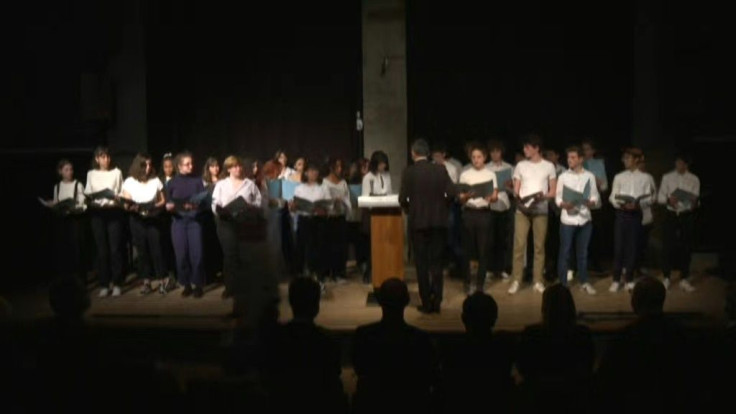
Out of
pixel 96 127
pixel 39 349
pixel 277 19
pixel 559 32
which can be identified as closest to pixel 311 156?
pixel 277 19

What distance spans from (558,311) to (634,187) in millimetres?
5664

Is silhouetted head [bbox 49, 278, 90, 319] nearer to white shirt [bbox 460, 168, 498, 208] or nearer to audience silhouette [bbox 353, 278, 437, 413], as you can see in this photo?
audience silhouette [bbox 353, 278, 437, 413]

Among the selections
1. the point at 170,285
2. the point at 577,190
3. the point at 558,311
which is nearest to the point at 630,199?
the point at 577,190

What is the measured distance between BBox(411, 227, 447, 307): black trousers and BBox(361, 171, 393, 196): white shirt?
1529mm

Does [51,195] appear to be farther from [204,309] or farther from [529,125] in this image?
[529,125]

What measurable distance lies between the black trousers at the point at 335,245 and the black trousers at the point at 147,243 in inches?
76.2

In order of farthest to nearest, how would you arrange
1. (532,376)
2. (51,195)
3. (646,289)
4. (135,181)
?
1. (51,195)
2. (135,181)
3. (646,289)
4. (532,376)

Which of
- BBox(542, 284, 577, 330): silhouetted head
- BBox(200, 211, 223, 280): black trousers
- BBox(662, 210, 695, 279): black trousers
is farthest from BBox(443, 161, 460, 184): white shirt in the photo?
BBox(542, 284, 577, 330): silhouetted head

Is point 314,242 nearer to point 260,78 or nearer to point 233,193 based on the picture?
point 233,193

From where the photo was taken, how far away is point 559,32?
Result: 13234 millimetres

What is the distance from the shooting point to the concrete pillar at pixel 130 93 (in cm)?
1305

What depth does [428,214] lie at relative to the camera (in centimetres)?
928

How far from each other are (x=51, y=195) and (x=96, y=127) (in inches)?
52.3

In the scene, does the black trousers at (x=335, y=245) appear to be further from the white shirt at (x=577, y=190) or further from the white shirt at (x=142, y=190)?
the white shirt at (x=577, y=190)
